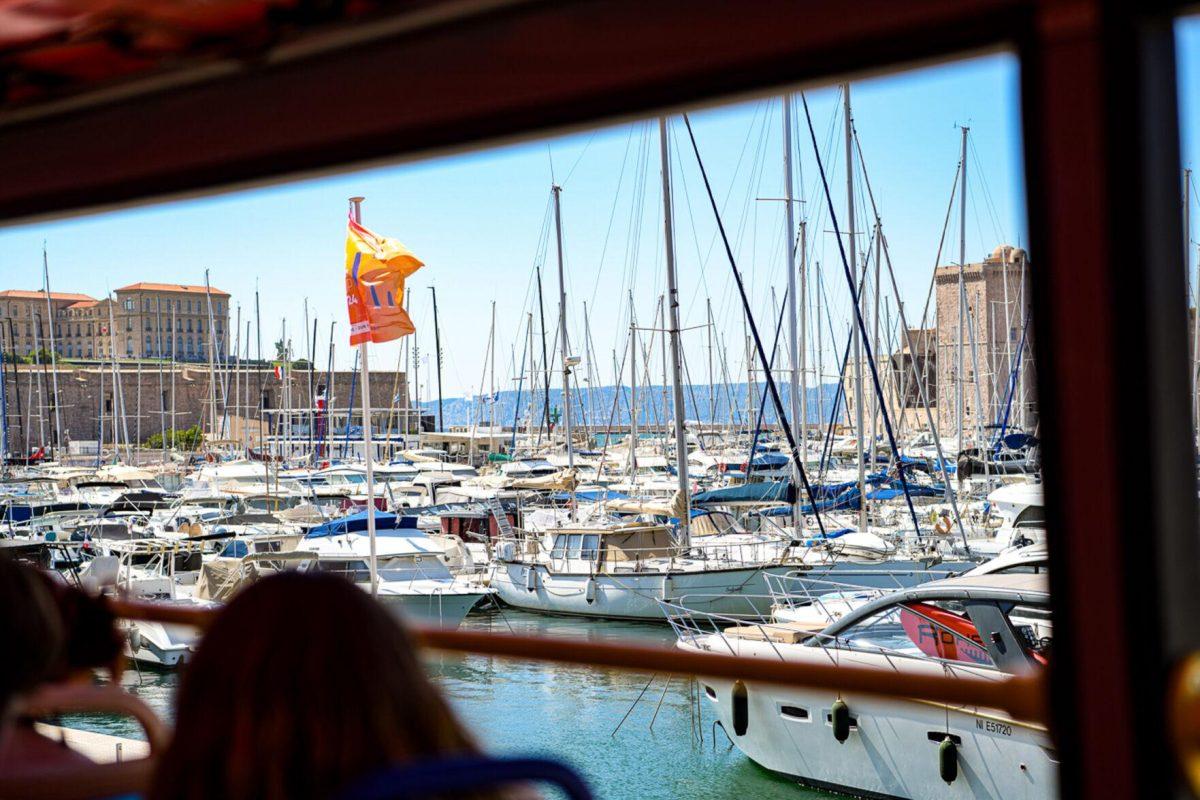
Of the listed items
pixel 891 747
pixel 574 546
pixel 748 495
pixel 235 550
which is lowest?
pixel 891 747

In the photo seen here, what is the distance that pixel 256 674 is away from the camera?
1141 millimetres

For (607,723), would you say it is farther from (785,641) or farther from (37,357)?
(37,357)

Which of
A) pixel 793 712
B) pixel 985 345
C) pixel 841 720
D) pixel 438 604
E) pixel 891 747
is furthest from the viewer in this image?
pixel 985 345

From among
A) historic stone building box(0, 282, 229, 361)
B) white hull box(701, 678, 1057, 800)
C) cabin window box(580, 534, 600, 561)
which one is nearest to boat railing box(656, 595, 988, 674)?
white hull box(701, 678, 1057, 800)

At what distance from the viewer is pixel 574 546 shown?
61.8 ft

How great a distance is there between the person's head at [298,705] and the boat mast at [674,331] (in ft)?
48.2

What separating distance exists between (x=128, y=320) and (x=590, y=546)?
7807 cm

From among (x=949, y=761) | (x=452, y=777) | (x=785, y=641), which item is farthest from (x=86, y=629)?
(x=785, y=641)

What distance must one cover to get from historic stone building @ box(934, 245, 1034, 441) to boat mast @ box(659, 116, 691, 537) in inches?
438

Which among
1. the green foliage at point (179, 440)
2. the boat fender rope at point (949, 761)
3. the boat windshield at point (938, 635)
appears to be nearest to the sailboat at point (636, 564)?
the boat windshield at point (938, 635)

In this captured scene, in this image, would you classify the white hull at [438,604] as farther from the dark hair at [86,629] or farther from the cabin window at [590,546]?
the dark hair at [86,629]

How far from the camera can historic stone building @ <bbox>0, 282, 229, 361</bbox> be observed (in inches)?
3467

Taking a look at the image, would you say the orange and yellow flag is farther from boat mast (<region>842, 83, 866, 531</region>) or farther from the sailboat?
boat mast (<region>842, 83, 866, 531</region>)

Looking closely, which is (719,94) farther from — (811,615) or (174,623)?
(811,615)
